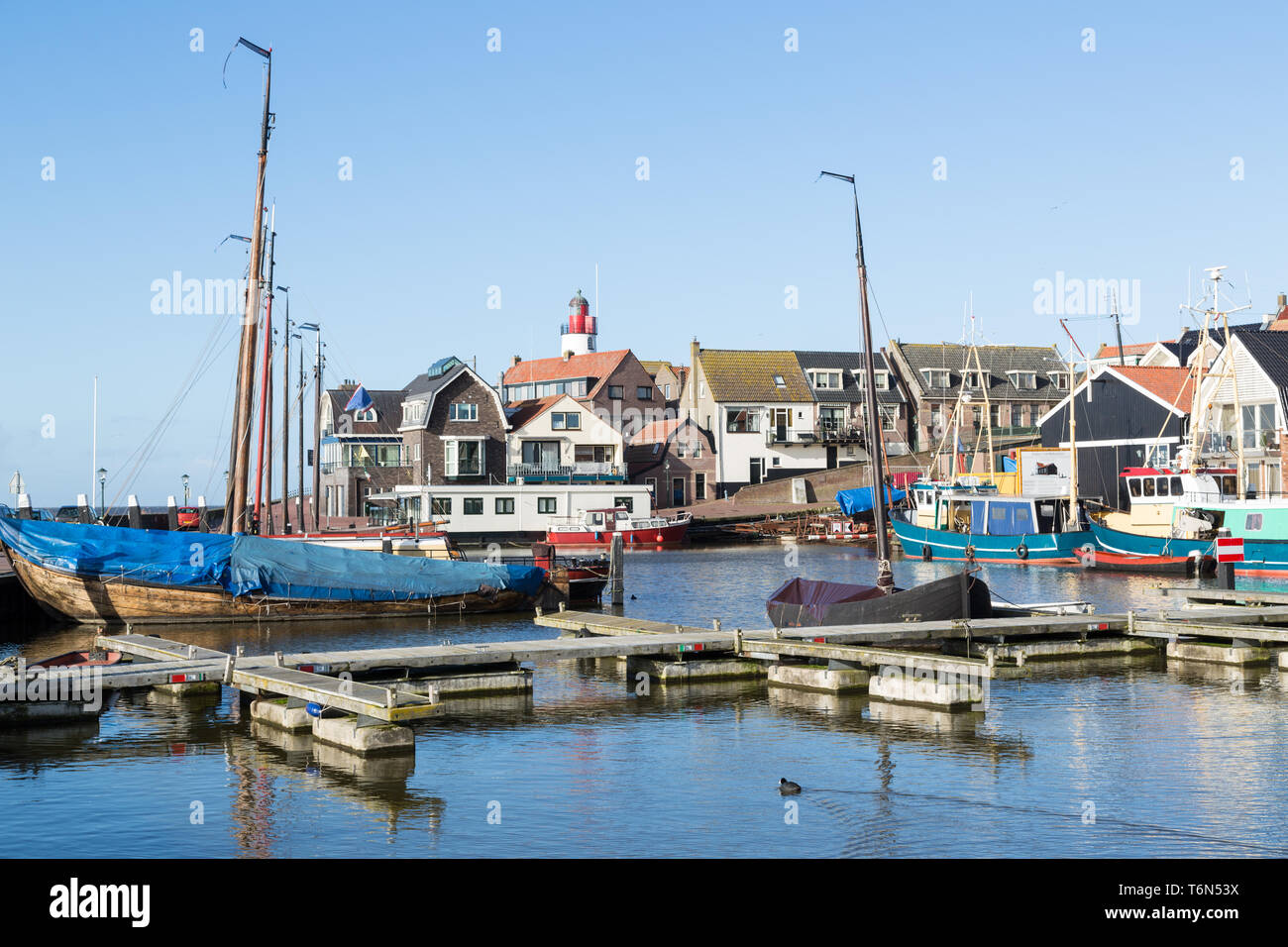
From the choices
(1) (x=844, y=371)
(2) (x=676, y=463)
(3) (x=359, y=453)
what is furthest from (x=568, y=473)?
(1) (x=844, y=371)

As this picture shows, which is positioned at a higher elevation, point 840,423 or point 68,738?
point 840,423

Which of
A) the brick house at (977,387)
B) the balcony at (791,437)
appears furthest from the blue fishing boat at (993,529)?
the brick house at (977,387)

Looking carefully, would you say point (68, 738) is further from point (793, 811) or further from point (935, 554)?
point (935, 554)

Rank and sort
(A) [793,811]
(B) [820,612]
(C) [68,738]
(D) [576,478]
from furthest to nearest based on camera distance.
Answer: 1. (D) [576,478]
2. (B) [820,612]
3. (C) [68,738]
4. (A) [793,811]

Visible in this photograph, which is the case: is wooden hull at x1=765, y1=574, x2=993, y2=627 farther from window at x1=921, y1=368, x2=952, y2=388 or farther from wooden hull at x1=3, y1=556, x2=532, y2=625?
window at x1=921, y1=368, x2=952, y2=388

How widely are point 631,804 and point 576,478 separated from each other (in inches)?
2860

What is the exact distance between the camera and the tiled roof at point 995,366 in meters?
113

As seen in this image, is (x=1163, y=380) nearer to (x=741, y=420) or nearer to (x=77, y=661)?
(x=741, y=420)

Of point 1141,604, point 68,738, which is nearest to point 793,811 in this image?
point 68,738

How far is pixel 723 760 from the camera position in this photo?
864 inches

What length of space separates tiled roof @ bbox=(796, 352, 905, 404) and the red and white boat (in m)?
26.9

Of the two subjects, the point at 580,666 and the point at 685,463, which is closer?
the point at 580,666

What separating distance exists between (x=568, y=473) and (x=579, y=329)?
41592mm

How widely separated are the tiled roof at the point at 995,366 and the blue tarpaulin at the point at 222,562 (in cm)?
7678
